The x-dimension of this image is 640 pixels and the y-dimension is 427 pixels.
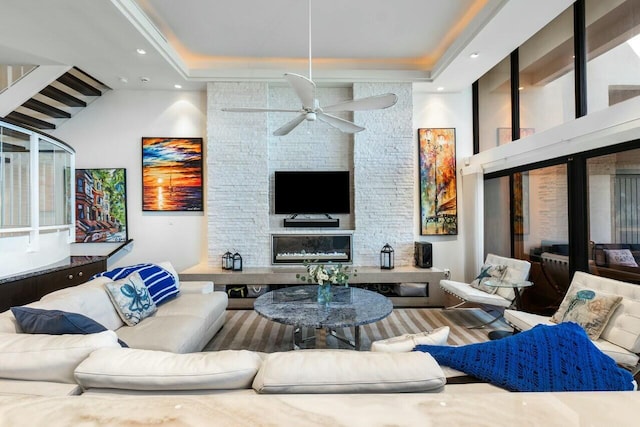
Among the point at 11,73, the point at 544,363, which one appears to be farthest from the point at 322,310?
the point at 11,73

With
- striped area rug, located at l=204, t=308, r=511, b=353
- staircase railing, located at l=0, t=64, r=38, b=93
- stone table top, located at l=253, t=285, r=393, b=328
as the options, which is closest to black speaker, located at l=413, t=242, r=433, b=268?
striped area rug, located at l=204, t=308, r=511, b=353

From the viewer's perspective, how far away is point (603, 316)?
2.33m

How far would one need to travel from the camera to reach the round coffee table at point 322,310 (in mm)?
2486

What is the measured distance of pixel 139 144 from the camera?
5012mm

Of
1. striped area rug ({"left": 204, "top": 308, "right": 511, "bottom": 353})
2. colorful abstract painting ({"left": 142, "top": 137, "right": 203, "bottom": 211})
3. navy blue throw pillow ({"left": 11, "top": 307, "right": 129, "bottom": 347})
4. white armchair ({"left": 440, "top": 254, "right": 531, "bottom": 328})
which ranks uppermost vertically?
colorful abstract painting ({"left": 142, "top": 137, "right": 203, "bottom": 211})

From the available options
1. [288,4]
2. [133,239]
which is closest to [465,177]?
[288,4]

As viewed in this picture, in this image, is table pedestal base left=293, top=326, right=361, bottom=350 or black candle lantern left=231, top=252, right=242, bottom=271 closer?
table pedestal base left=293, top=326, right=361, bottom=350

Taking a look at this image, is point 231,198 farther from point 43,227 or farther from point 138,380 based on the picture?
point 138,380

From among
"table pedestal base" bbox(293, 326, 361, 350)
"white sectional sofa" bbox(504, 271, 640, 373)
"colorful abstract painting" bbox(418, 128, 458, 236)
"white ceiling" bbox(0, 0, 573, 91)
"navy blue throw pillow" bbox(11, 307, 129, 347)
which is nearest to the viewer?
"navy blue throw pillow" bbox(11, 307, 129, 347)

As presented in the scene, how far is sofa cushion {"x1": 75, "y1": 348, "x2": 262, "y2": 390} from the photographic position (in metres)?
1.17

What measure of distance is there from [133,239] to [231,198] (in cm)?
171

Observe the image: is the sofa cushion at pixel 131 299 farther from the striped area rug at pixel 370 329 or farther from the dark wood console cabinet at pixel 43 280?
the dark wood console cabinet at pixel 43 280

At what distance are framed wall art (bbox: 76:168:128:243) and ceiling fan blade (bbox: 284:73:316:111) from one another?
3707 mm

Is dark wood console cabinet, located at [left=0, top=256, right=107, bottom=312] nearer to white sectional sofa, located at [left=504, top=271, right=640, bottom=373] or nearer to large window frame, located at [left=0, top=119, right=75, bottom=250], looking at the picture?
large window frame, located at [left=0, top=119, right=75, bottom=250]
